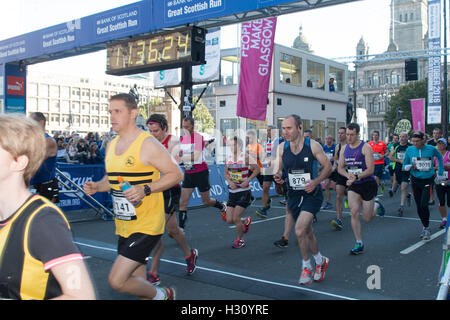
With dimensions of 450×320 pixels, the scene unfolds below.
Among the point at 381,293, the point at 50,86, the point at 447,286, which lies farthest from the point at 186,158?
the point at 50,86

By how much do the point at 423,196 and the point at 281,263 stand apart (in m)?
3.55

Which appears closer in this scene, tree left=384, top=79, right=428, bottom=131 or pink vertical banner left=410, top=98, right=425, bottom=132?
pink vertical banner left=410, top=98, right=425, bottom=132

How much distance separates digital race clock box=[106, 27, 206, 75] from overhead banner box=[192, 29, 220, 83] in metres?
6.17

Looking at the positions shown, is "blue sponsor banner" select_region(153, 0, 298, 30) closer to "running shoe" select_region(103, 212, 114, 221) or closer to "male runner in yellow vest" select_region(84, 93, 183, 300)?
"running shoe" select_region(103, 212, 114, 221)

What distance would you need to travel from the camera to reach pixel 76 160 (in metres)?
16.5

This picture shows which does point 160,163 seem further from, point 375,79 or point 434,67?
point 375,79

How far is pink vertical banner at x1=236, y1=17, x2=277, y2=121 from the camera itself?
13859 millimetres

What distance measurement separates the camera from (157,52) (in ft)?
36.7

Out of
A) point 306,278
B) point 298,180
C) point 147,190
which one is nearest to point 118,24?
point 298,180

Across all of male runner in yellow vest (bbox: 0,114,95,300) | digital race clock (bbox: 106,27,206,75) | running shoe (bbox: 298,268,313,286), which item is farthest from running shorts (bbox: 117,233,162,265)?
digital race clock (bbox: 106,27,206,75)

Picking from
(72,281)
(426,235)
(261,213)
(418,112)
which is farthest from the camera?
(418,112)
